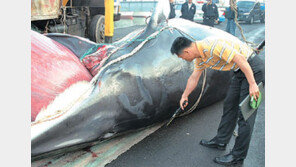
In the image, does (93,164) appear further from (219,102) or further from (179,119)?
(219,102)

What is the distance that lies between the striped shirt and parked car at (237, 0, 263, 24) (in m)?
16.3

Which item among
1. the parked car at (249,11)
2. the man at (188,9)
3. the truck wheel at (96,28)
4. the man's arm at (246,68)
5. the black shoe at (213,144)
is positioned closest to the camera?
the man's arm at (246,68)

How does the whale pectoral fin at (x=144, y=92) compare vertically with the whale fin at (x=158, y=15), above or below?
below

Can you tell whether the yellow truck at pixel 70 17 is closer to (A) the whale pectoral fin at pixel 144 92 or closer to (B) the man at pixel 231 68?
(A) the whale pectoral fin at pixel 144 92

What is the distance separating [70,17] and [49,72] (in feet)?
14.0

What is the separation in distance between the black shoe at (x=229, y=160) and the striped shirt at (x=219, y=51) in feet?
3.05

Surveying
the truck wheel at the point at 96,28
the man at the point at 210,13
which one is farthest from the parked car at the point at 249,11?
the truck wheel at the point at 96,28

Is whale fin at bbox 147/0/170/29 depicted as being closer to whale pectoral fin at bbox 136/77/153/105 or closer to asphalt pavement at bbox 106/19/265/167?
whale pectoral fin at bbox 136/77/153/105

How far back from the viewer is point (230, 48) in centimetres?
247

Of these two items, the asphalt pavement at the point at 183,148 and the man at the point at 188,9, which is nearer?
the asphalt pavement at the point at 183,148

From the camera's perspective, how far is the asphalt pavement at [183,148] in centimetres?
288

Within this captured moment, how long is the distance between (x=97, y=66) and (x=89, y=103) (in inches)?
39.1

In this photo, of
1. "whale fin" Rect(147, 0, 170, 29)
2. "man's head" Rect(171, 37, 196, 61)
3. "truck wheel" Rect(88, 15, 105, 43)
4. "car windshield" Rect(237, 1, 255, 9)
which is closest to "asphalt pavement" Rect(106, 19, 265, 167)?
"man's head" Rect(171, 37, 196, 61)

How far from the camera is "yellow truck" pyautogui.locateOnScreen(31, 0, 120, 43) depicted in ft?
18.7
